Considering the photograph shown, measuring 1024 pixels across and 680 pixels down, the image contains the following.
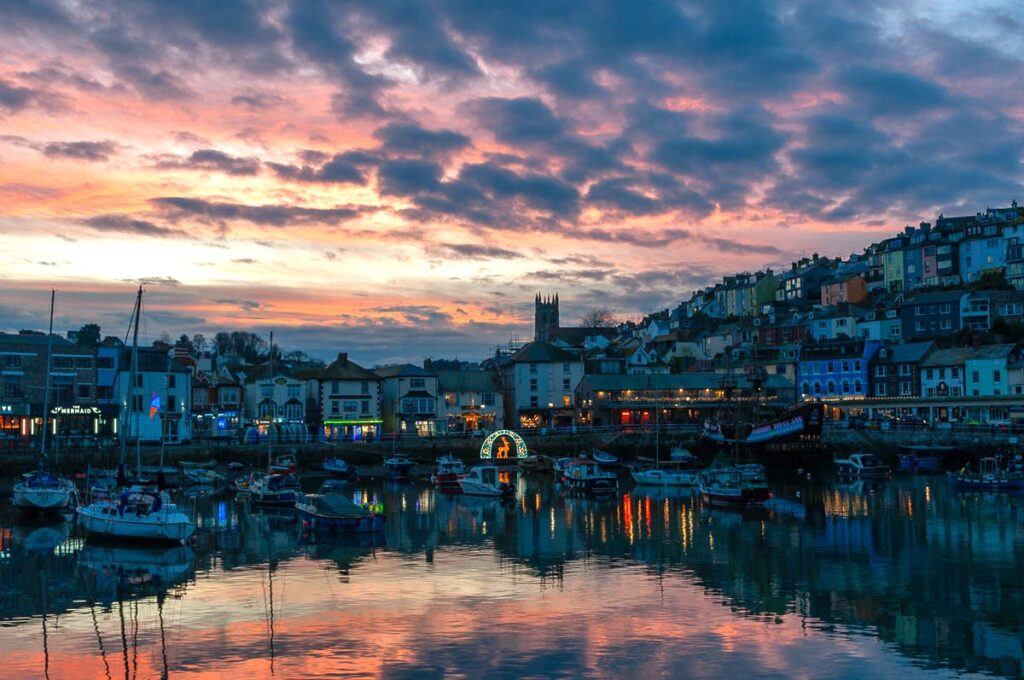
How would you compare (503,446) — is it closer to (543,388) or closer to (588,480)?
(588,480)

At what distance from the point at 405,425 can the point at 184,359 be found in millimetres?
26694

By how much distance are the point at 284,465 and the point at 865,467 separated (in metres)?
50.3

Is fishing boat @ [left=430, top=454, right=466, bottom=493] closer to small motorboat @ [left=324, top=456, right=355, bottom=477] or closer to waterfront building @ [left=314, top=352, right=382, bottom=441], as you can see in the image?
small motorboat @ [left=324, top=456, right=355, bottom=477]

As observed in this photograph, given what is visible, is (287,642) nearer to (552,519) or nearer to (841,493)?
(552,519)

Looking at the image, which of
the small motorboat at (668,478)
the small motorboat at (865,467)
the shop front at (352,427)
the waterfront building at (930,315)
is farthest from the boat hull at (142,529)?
the waterfront building at (930,315)

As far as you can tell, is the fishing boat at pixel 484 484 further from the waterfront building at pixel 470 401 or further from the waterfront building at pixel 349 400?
the waterfront building at pixel 470 401

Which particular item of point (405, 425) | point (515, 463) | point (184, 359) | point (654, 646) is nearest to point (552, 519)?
point (654, 646)

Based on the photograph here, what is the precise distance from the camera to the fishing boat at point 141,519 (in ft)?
159

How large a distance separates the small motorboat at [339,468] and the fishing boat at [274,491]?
1642cm

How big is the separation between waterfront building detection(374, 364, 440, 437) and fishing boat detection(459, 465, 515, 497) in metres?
39.5

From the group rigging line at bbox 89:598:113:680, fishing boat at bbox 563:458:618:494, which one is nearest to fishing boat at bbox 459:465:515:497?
fishing boat at bbox 563:458:618:494

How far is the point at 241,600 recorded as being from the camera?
36.2 m

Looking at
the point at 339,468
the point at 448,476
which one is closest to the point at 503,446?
the point at 339,468

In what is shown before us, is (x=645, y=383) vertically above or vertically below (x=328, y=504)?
above
